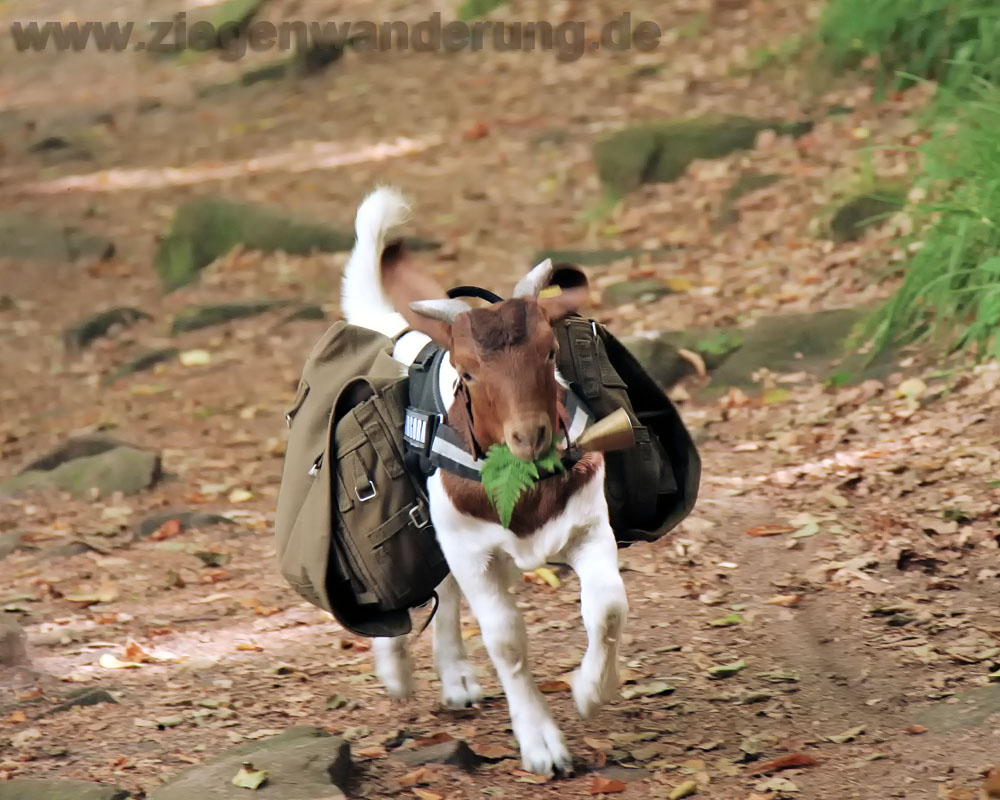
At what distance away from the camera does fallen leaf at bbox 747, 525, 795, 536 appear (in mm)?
5102

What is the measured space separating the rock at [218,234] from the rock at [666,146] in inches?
79.7

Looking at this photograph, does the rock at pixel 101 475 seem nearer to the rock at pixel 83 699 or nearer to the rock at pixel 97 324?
the rock at pixel 97 324

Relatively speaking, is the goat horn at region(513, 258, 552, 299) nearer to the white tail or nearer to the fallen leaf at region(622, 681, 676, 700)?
the white tail

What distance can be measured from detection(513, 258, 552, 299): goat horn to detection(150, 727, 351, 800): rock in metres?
1.33

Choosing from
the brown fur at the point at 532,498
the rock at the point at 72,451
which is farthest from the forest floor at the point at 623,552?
the brown fur at the point at 532,498

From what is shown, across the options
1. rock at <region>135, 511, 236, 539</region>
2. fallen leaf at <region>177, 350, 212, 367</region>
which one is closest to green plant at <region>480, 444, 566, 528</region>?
rock at <region>135, 511, 236, 539</region>

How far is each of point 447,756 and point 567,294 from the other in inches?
53.0

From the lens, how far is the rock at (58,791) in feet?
11.3

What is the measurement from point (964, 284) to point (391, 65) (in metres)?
8.10

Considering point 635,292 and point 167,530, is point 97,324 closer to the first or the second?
point 167,530

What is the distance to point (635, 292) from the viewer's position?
8062 millimetres

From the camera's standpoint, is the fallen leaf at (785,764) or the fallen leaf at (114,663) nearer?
the fallen leaf at (785,764)

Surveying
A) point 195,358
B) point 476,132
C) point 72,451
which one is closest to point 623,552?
point 72,451

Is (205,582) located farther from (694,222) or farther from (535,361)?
(694,222)
